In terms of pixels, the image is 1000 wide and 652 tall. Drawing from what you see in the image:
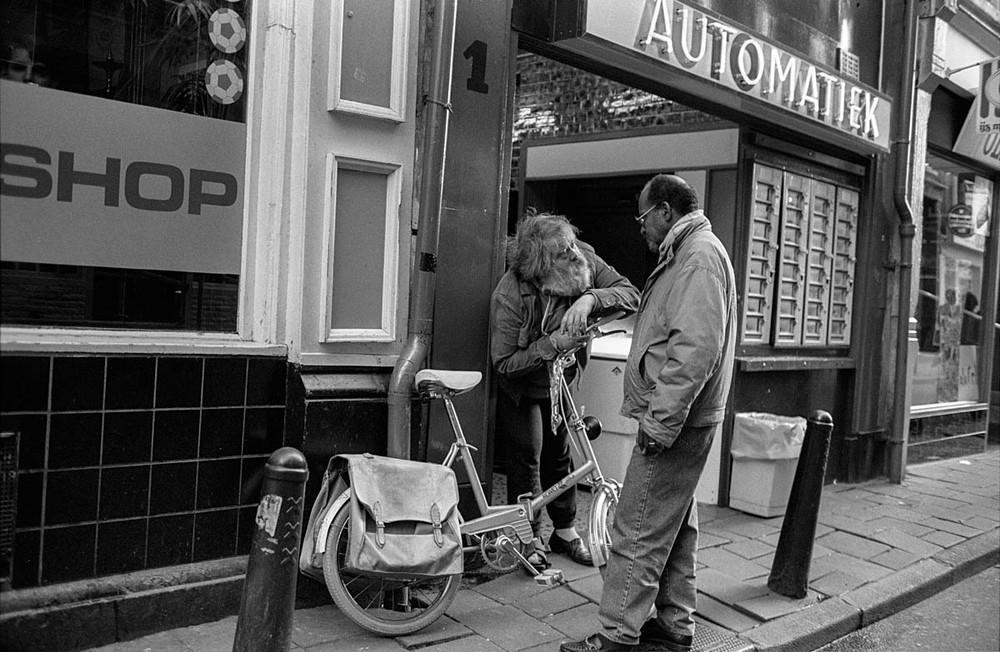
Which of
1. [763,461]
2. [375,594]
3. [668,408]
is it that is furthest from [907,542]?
[375,594]

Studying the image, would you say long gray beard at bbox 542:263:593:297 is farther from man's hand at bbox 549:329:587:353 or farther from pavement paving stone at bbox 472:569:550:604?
pavement paving stone at bbox 472:569:550:604

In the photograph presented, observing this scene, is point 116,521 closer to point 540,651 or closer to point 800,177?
point 540,651

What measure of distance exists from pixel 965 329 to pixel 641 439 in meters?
8.35

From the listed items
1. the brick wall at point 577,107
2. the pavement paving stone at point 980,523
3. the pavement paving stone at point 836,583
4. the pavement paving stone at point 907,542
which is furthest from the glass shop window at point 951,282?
the pavement paving stone at point 836,583

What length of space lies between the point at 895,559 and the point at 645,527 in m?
2.88

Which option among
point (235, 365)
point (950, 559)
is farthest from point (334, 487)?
point (950, 559)

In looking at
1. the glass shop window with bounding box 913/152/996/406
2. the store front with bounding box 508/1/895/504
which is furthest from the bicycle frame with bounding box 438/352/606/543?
the glass shop window with bounding box 913/152/996/406

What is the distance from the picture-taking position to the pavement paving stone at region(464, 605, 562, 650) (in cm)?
394

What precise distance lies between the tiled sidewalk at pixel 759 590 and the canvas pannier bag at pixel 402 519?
0.39 metres

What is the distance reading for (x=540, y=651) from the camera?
12.7ft

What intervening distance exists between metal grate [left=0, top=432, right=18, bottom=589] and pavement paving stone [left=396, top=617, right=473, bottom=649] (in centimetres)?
154

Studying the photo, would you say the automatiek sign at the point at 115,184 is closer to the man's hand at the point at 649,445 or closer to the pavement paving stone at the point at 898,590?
the man's hand at the point at 649,445

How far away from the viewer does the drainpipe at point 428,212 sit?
4.21 meters

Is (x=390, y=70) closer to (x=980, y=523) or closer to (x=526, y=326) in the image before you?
(x=526, y=326)
